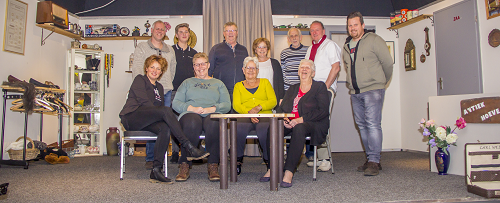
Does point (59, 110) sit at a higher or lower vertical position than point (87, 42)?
lower

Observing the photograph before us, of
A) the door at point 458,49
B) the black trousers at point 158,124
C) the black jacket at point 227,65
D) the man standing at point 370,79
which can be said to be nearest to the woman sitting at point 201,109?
the black trousers at point 158,124

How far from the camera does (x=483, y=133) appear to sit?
283 cm

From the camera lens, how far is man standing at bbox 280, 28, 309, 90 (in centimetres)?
370

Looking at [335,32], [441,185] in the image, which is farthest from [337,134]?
[441,185]

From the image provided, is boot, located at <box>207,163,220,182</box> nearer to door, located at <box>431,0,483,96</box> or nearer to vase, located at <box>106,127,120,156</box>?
vase, located at <box>106,127,120,156</box>

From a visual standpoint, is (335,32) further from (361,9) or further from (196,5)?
(196,5)

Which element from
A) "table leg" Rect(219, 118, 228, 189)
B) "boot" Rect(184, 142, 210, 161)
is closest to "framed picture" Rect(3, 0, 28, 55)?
"boot" Rect(184, 142, 210, 161)

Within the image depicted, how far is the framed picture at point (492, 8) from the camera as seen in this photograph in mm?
3793

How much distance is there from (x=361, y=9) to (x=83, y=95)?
4642 millimetres

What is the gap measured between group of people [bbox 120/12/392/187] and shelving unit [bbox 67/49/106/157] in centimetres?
208

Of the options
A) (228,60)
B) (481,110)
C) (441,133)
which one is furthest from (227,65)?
(481,110)

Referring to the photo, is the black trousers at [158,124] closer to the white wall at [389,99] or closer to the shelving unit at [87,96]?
the shelving unit at [87,96]

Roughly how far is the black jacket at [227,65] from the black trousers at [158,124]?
86 cm

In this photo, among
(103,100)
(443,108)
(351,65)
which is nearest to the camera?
(443,108)
